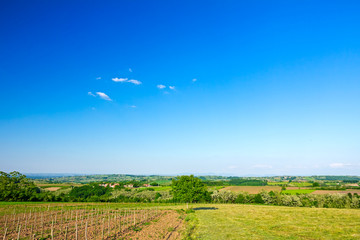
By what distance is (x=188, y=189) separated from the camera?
4778cm

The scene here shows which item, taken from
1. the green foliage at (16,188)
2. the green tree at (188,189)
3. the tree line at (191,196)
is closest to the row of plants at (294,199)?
the tree line at (191,196)

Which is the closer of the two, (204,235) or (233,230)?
(204,235)

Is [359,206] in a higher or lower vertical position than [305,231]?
lower

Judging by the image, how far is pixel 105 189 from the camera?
333ft

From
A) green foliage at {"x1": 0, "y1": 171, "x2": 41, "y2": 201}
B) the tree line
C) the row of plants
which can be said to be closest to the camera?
the tree line

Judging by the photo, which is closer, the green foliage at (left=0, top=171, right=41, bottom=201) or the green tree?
the green tree

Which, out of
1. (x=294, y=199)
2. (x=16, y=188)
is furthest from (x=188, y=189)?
(x=16, y=188)

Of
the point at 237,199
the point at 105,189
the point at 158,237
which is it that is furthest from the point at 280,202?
the point at 105,189

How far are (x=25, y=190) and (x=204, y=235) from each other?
70.7 metres

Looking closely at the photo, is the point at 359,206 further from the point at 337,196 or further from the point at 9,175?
the point at 9,175

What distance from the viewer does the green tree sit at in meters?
47.5

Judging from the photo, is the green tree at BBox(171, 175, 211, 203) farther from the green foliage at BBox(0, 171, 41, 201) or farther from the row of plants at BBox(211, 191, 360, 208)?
the green foliage at BBox(0, 171, 41, 201)

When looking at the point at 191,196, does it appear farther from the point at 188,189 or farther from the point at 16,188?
the point at 16,188

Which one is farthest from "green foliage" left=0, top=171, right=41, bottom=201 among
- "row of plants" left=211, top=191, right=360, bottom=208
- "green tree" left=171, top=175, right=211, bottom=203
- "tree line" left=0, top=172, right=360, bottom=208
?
"row of plants" left=211, top=191, right=360, bottom=208
